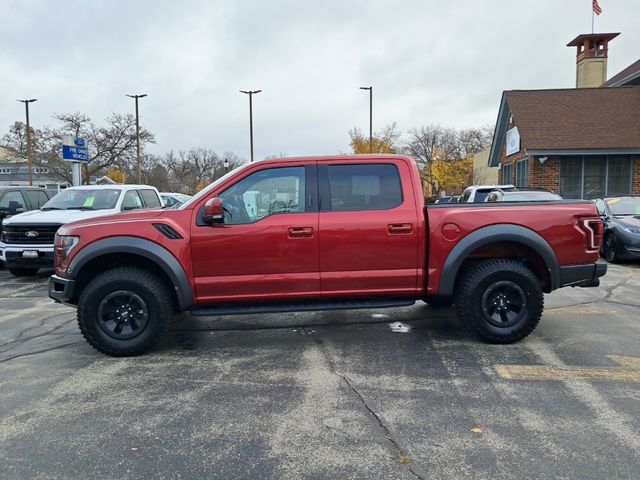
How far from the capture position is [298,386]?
4.11 metres

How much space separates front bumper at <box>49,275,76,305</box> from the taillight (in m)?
5.08

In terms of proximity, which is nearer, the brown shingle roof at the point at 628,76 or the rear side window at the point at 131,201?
the rear side window at the point at 131,201

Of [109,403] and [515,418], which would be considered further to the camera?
[109,403]

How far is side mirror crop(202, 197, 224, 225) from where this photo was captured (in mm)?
4547

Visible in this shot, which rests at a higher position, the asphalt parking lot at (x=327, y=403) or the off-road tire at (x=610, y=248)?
the off-road tire at (x=610, y=248)

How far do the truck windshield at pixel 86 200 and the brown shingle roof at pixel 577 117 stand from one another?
→ 47.3 feet

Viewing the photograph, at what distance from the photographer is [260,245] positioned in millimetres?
4727

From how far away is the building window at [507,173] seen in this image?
851 inches

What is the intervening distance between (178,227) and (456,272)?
2.75 metres

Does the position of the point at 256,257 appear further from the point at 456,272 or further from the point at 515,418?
the point at 515,418

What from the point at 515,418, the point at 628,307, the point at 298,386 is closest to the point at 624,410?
the point at 515,418

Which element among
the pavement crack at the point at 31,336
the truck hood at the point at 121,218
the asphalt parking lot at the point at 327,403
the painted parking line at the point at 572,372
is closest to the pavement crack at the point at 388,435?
the asphalt parking lot at the point at 327,403

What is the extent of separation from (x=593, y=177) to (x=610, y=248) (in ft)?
28.3

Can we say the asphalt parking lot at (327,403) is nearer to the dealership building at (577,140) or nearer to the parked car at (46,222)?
the parked car at (46,222)
